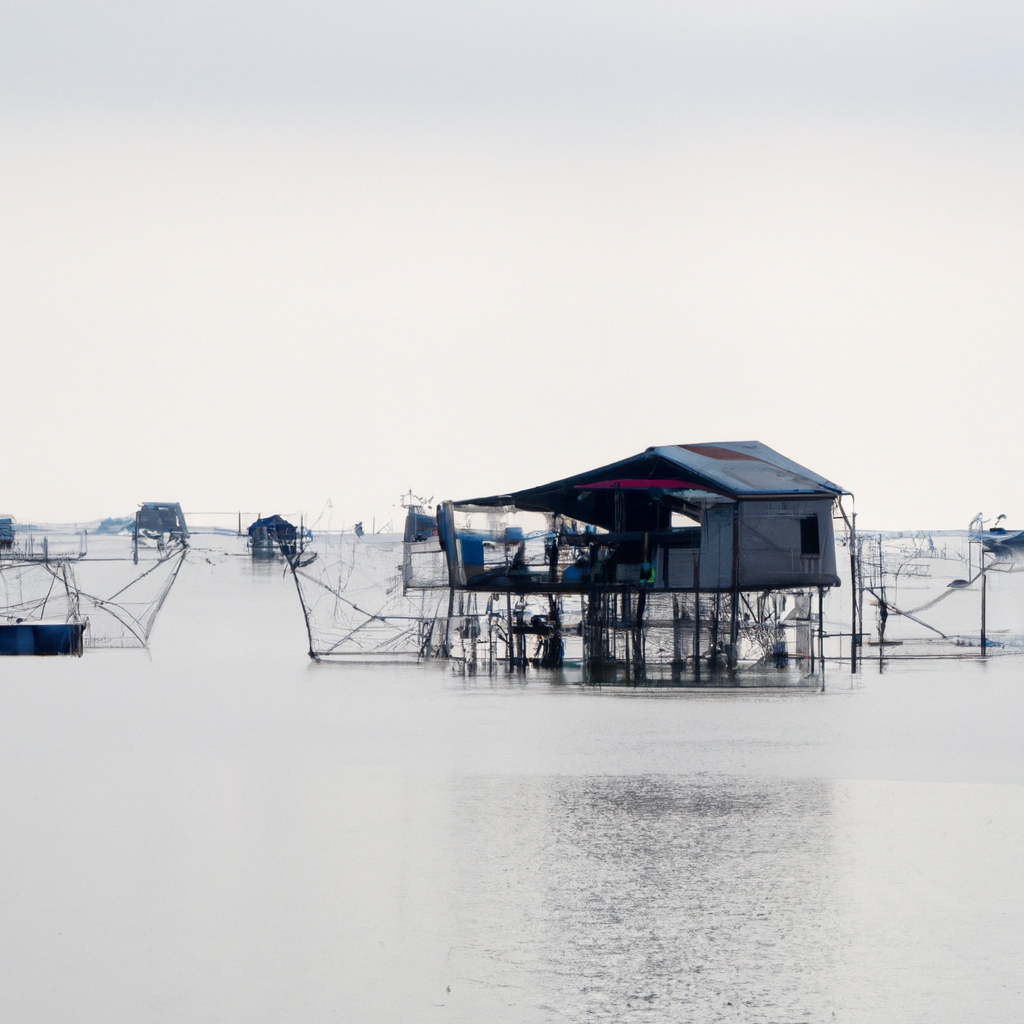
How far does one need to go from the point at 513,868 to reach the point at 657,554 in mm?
26980

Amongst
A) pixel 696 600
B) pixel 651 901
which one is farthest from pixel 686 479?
pixel 651 901

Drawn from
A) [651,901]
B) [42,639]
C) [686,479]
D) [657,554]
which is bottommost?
[651,901]

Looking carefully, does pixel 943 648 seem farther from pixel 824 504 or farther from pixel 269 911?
pixel 269 911

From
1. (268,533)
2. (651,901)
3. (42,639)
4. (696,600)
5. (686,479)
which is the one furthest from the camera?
(268,533)

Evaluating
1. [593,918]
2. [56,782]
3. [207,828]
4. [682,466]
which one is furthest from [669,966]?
[682,466]

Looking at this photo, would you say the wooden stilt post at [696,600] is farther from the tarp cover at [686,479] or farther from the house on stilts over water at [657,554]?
the tarp cover at [686,479]

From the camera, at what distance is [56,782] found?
825 inches

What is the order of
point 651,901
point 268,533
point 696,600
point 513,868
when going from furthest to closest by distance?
point 268,533 → point 696,600 → point 513,868 → point 651,901

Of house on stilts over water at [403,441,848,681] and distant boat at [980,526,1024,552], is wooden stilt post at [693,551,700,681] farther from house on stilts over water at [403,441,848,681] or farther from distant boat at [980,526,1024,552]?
distant boat at [980,526,1024,552]

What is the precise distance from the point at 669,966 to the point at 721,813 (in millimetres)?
6748

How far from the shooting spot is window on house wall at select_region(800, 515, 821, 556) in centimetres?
4122

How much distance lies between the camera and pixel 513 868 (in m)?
14.5

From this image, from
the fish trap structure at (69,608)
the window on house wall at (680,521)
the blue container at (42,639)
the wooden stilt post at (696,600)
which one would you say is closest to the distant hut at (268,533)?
the fish trap structure at (69,608)

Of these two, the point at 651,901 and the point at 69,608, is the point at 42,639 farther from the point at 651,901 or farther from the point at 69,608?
the point at 651,901
